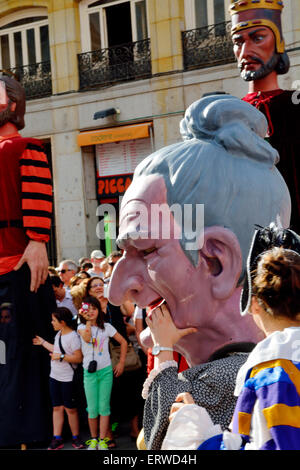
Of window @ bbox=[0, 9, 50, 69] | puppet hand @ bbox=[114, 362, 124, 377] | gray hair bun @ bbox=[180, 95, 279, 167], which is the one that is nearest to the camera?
gray hair bun @ bbox=[180, 95, 279, 167]

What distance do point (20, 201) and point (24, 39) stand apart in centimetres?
1196

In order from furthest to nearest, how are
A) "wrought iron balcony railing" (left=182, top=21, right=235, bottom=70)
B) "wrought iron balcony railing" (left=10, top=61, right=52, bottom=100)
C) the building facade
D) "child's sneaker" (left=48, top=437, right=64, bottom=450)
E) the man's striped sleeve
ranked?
"wrought iron balcony railing" (left=10, top=61, right=52, bottom=100) → the building facade → "wrought iron balcony railing" (left=182, top=21, right=235, bottom=70) → "child's sneaker" (left=48, top=437, right=64, bottom=450) → the man's striped sleeve

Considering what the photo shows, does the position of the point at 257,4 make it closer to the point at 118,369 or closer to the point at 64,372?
the point at 118,369

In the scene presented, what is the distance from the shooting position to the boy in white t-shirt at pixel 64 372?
4957 mm

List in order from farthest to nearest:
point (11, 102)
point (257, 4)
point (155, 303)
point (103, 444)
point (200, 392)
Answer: point (103, 444), point (11, 102), point (257, 4), point (155, 303), point (200, 392)

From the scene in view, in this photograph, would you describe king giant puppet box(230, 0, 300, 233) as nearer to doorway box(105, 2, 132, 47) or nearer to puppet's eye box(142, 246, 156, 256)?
puppet's eye box(142, 246, 156, 256)

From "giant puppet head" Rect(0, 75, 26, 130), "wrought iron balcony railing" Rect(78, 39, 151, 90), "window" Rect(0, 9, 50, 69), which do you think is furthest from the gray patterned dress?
"window" Rect(0, 9, 50, 69)

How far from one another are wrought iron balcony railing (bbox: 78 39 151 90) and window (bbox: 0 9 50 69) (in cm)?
129

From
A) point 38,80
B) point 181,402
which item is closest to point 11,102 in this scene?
point 181,402

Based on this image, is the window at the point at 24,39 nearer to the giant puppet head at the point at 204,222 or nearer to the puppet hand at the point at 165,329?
the giant puppet head at the point at 204,222

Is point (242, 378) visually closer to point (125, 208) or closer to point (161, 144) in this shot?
point (125, 208)

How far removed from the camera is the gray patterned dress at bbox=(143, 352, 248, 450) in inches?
57.4

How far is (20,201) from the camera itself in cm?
309
